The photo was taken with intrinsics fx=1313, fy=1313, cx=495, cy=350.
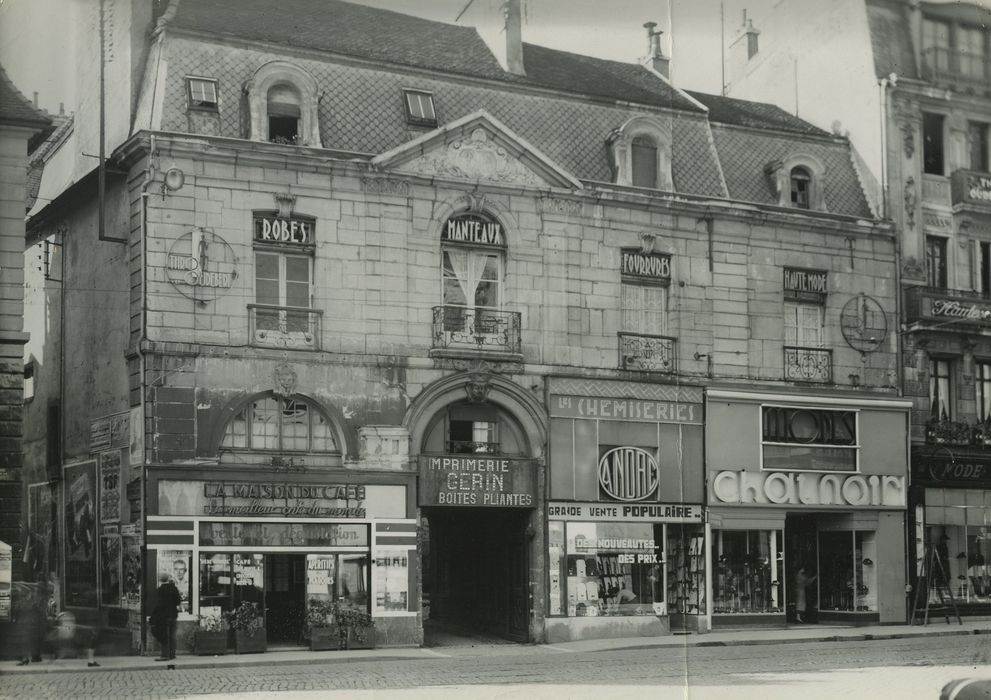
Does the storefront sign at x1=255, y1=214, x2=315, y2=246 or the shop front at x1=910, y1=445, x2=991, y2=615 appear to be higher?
the storefront sign at x1=255, y1=214, x2=315, y2=246

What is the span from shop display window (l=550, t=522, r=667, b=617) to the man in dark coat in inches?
293

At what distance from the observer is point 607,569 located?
83.7 feet

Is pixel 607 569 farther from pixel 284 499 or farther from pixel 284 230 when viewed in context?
pixel 284 230

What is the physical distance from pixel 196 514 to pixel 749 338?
12.2 metres

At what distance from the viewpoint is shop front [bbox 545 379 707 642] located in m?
25.1

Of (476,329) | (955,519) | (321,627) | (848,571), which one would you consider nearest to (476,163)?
(476,329)

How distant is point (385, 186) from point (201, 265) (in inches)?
149

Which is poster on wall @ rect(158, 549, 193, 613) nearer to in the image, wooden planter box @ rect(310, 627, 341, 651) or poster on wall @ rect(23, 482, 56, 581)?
poster on wall @ rect(23, 482, 56, 581)

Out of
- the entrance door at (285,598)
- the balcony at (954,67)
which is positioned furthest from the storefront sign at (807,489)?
the balcony at (954,67)

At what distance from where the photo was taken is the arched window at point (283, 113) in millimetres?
23578

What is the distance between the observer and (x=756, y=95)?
32.6 metres

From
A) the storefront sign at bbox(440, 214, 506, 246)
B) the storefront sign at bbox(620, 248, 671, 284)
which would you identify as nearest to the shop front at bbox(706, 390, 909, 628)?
the storefront sign at bbox(620, 248, 671, 284)

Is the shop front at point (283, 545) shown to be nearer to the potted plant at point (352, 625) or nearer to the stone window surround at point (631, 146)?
the potted plant at point (352, 625)

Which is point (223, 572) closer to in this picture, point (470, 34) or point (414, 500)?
point (414, 500)
